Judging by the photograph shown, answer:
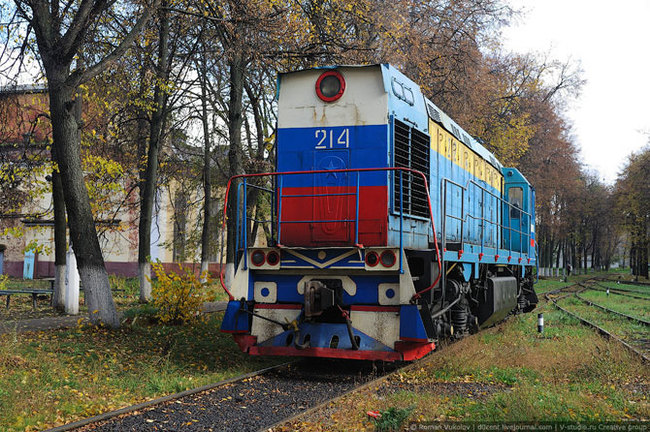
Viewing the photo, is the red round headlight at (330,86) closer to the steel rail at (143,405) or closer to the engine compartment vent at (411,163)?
the engine compartment vent at (411,163)

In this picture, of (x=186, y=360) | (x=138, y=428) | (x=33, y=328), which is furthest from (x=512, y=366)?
(x=33, y=328)

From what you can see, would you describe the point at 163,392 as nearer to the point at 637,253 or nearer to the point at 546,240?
the point at 546,240

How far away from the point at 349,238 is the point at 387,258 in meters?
0.75

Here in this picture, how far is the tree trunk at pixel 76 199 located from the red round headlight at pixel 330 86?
4385 millimetres

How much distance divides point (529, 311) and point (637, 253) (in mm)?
40483

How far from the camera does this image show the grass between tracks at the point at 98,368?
18.6 feet

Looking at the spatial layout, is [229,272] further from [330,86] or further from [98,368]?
[330,86]

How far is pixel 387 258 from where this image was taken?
24.1ft

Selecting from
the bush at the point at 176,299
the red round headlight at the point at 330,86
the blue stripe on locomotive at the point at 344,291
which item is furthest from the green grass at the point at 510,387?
the bush at the point at 176,299

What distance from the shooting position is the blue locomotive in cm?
738

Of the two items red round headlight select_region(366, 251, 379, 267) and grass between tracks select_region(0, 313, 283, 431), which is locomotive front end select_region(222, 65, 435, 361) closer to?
red round headlight select_region(366, 251, 379, 267)

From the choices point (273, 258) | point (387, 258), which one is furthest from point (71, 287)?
point (387, 258)

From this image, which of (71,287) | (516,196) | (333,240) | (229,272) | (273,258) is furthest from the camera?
(229,272)

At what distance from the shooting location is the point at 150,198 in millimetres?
16219
